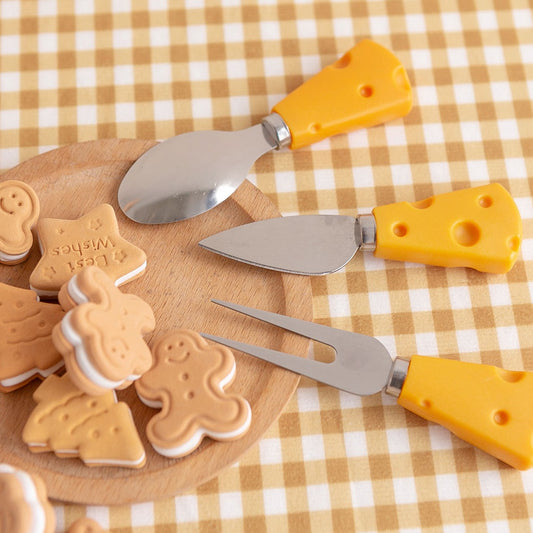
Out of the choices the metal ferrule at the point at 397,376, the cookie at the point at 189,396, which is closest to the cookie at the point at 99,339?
the cookie at the point at 189,396

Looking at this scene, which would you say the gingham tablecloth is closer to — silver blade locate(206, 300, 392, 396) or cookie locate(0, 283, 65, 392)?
silver blade locate(206, 300, 392, 396)

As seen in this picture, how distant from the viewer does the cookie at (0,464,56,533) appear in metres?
0.88

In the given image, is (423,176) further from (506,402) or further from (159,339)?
(159,339)

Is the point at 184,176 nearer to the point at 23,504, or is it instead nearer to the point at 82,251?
the point at 82,251

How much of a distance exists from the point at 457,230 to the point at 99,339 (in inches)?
A: 22.7

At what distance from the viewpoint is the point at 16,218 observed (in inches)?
42.8

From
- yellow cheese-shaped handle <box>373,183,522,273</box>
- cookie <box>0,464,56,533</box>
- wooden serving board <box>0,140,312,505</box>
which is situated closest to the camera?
cookie <box>0,464,56,533</box>

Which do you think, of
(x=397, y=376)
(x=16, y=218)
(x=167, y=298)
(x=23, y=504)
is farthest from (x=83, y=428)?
(x=397, y=376)

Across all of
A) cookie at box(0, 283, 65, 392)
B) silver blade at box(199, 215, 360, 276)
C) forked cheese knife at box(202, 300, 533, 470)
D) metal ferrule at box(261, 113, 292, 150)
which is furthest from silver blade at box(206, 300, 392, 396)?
metal ferrule at box(261, 113, 292, 150)

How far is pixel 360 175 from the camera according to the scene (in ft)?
4.05

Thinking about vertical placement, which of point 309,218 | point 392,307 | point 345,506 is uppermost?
point 309,218

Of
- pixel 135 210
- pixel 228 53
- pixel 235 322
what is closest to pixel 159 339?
pixel 235 322

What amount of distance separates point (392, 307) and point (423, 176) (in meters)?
0.25

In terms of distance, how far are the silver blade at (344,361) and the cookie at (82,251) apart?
0.16 metres
